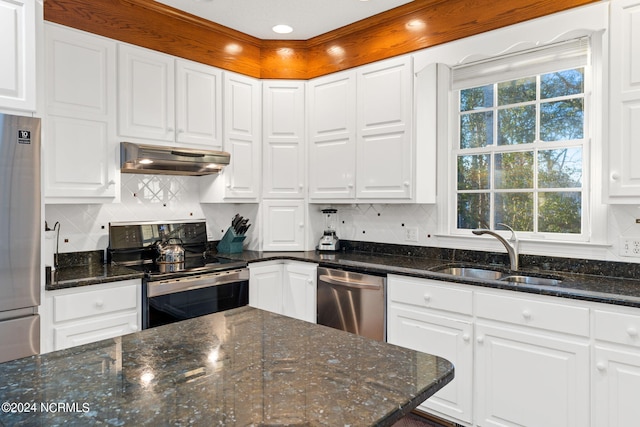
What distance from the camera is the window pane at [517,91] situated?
288 cm

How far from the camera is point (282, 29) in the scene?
343 centimetres

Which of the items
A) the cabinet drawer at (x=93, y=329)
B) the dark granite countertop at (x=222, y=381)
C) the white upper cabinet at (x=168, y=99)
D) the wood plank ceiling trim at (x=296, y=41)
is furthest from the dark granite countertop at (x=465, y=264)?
the wood plank ceiling trim at (x=296, y=41)

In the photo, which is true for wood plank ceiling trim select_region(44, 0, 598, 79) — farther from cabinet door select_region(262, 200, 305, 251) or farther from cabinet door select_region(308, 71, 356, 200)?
cabinet door select_region(262, 200, 305, 251)

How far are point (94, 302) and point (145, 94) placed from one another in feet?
4.60

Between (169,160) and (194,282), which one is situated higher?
(169,160)

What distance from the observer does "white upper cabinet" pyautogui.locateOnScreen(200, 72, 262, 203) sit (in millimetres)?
3432

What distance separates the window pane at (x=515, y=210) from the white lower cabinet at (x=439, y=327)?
2.70 feet

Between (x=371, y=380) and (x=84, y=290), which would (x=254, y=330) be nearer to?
(x=371, y=380)

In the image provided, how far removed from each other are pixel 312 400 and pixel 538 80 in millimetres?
2720

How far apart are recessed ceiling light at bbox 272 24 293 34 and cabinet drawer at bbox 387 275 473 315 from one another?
2.08m

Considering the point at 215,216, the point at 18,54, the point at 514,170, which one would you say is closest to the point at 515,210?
the point at 514,170

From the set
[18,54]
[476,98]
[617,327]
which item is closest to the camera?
[617,327]

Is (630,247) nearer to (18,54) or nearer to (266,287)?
(266,287)

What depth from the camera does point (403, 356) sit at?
3.93 feet
